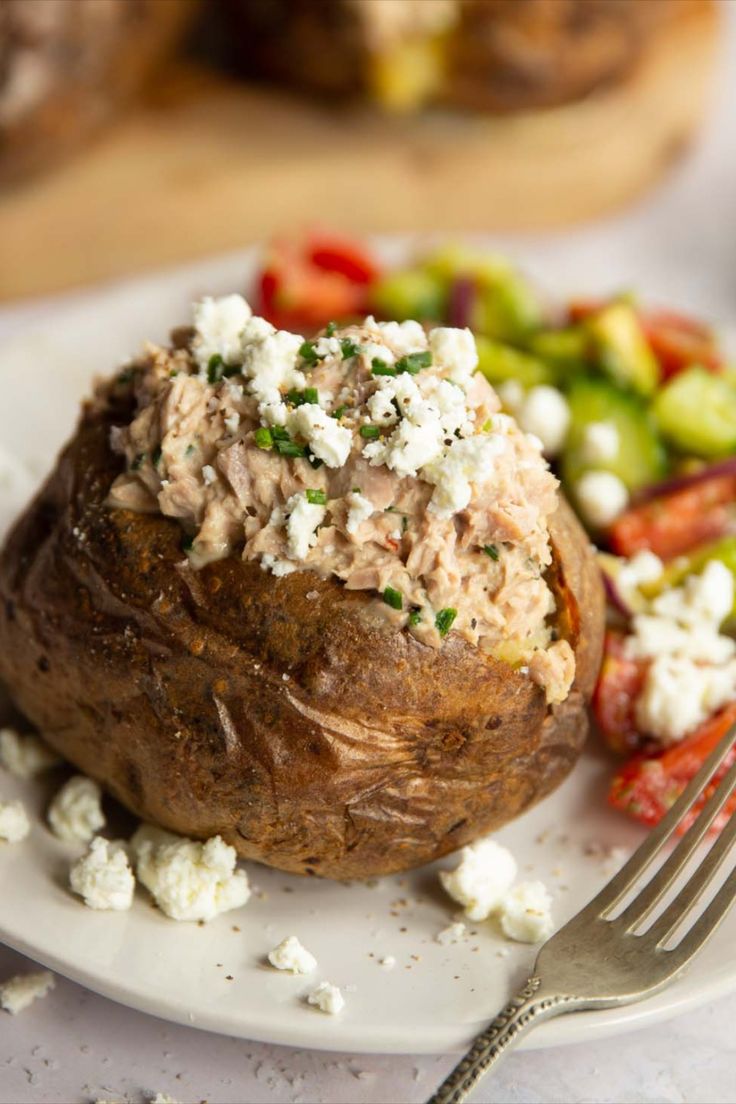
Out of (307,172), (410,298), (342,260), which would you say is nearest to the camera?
(410,298)

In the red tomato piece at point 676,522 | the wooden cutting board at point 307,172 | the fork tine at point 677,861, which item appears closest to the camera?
the fork tine at point 677,861

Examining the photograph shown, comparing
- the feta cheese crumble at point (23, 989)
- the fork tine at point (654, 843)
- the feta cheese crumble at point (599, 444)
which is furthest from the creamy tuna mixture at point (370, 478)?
the feta cheese crumble at point (599, 444)

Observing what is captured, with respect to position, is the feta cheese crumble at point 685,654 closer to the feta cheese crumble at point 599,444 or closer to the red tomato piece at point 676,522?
the red tomato piece at point 676,522

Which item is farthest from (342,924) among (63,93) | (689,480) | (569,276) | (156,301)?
(63,93)

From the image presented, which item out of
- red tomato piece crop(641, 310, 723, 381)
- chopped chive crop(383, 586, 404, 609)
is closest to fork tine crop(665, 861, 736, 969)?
chopped chive crop(383, 586, 404, 609)

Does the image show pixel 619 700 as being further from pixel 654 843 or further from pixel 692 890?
pixel 692 890

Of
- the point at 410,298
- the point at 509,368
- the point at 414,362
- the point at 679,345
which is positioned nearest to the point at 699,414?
the point at 679,345
